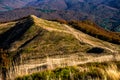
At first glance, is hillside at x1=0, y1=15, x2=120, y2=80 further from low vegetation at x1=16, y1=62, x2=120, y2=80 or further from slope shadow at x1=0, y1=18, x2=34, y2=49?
low vegetation at x1=16, y1=62, x2=120, y2=80

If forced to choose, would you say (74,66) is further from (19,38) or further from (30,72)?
(19,38)

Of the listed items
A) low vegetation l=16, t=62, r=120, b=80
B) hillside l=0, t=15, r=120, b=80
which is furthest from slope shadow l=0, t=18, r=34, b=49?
low vegetation l=16, t=62, r=120, b=80

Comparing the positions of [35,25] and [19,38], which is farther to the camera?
[35,25]

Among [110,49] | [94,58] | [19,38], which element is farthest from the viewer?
[19,38]

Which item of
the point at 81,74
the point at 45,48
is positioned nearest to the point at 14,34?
the point at 45,48

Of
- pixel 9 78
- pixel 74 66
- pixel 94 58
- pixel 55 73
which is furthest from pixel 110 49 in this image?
pixel 9 78

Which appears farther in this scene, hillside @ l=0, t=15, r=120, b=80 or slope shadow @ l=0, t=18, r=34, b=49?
slope shadow @ l=0, t=18, r=34, b=49

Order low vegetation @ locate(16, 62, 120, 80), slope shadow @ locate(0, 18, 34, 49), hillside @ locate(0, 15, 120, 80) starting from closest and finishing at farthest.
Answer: low vegetation @ locate(16, 62, 120, 80), hillside @ locate(0, 15, 120, 80), slope shadow @ locate(0, 18, 34, 49)
